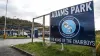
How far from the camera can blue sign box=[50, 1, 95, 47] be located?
8.01 metres

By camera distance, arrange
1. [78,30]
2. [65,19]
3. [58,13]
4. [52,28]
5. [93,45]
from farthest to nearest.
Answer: [52,28]
[58,13]
[65,19]
[78,30]
[93,45]

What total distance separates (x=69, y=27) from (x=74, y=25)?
0.47 meters

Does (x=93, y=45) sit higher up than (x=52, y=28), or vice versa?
(x=52, y=28)

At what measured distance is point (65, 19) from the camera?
9.85 metres

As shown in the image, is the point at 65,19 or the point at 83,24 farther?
the point at 65,19

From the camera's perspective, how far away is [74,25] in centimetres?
912

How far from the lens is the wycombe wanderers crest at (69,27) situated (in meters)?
8.98

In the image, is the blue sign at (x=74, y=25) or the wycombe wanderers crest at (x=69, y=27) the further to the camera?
the wycombe wanderers crest at (x=69, y=27)

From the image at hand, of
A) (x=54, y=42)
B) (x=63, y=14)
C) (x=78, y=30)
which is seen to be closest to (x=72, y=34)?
(x=78, y=30)

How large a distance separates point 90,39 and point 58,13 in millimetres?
3432

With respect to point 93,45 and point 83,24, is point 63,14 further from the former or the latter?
point 93,45

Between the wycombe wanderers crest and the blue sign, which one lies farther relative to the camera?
the wycombe wanderers crest

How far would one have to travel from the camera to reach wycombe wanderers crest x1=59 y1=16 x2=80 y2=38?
29.5 ft

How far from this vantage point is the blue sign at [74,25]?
801 centimetres
